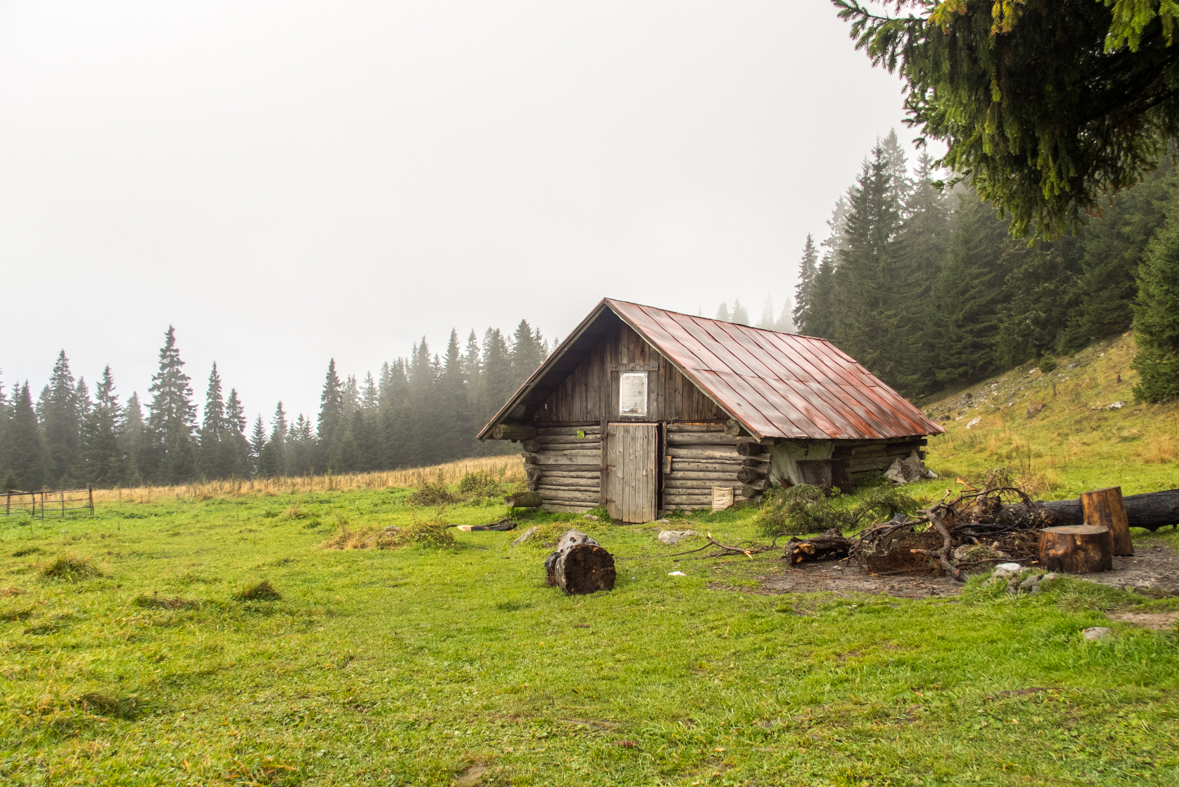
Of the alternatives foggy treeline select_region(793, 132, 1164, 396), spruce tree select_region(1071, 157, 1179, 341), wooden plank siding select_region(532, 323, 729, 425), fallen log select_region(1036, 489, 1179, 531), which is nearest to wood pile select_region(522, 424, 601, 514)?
wooden plank siding select_region(532, 323, 729, 425)

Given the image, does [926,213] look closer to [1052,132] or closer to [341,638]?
[1052,132]

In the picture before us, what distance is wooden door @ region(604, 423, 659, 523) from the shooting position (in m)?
17.5

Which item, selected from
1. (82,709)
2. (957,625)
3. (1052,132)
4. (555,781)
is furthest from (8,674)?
(1052,132)

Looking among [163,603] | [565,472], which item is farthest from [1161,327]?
[163,603]

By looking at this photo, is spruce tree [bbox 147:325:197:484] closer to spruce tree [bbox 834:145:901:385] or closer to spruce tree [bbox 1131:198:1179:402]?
spruce tree [bbox 834:145:901:385]

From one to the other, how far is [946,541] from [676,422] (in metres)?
9.12

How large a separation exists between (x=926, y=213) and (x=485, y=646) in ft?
196

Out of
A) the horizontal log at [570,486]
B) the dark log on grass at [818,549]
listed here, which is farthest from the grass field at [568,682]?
the horizontal log at [570,486]

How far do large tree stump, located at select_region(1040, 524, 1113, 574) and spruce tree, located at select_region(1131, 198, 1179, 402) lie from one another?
21223 millimetres

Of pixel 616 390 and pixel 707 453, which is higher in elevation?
pixel 616 390

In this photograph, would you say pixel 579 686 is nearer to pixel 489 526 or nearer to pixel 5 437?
pixel 489 526

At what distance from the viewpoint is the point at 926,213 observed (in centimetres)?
5600

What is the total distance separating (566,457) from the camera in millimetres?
19375

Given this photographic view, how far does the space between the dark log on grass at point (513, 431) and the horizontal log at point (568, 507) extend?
6.96 feet
